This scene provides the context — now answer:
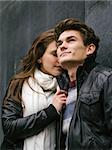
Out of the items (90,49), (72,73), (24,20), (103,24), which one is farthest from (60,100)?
(24,20)

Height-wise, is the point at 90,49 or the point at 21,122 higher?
the point at 90,49

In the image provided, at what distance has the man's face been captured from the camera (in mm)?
4781

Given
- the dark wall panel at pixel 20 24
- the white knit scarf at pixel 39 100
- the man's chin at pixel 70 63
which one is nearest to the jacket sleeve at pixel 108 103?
the man's chin at pixel 70 63

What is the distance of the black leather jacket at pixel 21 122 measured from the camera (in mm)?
4984

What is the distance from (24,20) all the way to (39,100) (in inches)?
86.0

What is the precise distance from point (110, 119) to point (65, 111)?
22.1 inches

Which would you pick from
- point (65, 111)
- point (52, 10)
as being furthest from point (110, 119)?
point (52, 10)

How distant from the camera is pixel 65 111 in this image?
4844 mm

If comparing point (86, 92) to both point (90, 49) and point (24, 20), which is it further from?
point (24, 20)

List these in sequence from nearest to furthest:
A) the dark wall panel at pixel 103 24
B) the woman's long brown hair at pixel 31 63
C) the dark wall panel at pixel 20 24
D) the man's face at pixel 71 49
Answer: the man's face at pixel 71 49, the woman's long brown hair at pixel 31 63, the dark wall panel at pixel 103 24, the dark wall panel at pixel 20 24

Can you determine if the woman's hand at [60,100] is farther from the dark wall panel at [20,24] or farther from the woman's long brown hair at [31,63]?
the dark wall panel at [20,24]

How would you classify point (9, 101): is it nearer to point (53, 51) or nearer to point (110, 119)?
point (53, 51)

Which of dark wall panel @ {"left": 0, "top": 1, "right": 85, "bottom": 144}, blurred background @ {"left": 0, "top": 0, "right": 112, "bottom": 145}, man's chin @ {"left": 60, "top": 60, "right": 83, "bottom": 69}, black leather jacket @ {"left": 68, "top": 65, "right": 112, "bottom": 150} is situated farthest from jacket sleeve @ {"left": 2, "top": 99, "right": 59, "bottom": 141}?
dark wall panel @ {"left": 0, "top": 1, "right": 85, "bottom": 144}

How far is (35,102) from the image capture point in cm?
515
